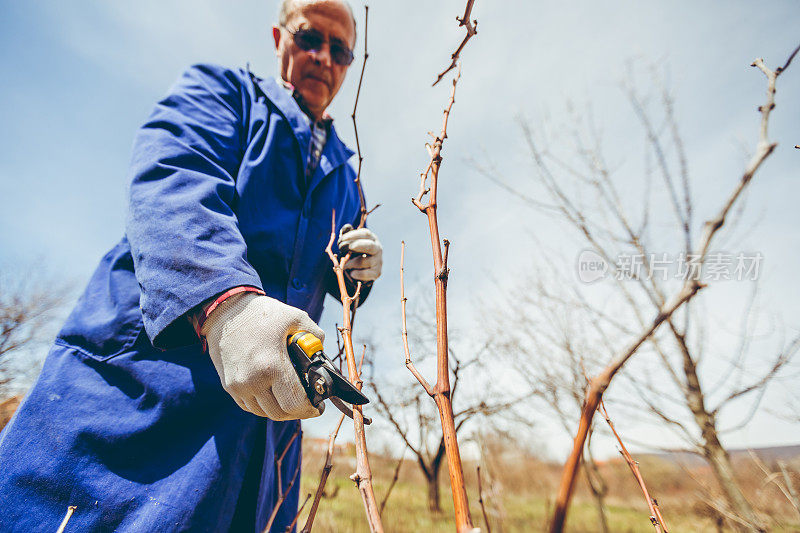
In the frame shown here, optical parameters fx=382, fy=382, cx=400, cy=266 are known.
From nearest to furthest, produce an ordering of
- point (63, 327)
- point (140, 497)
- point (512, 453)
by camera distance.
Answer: point (140, 497) → point (63, 327) → point (512, 453)

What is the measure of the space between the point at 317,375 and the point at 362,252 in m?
0.75

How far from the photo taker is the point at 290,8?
2.00m

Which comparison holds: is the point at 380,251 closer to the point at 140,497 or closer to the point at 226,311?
the point at 226,311

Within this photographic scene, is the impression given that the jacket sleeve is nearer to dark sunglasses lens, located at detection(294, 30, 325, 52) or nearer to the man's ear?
dark sunglasses lens, located at detection(294, 30, 325, 52)

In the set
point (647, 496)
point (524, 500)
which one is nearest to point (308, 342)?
point (647, 496)

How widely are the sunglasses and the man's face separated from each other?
0.01 metres

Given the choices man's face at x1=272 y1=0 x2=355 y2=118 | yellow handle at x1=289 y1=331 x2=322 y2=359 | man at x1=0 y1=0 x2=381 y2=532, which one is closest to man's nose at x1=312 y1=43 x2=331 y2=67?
man's face at x1=272 y1=0 x2=355 y2=118

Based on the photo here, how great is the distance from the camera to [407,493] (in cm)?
1263

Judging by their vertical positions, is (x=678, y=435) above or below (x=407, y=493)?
above

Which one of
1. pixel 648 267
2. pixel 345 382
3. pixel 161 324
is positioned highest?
pixel 648 267

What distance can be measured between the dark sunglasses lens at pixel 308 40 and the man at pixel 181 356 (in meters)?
0.61

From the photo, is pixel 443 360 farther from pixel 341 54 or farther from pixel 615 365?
pixel 341 54

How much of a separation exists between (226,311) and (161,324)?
15 cm

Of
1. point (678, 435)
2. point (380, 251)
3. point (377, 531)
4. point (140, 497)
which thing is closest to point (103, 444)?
point (140, 497)
